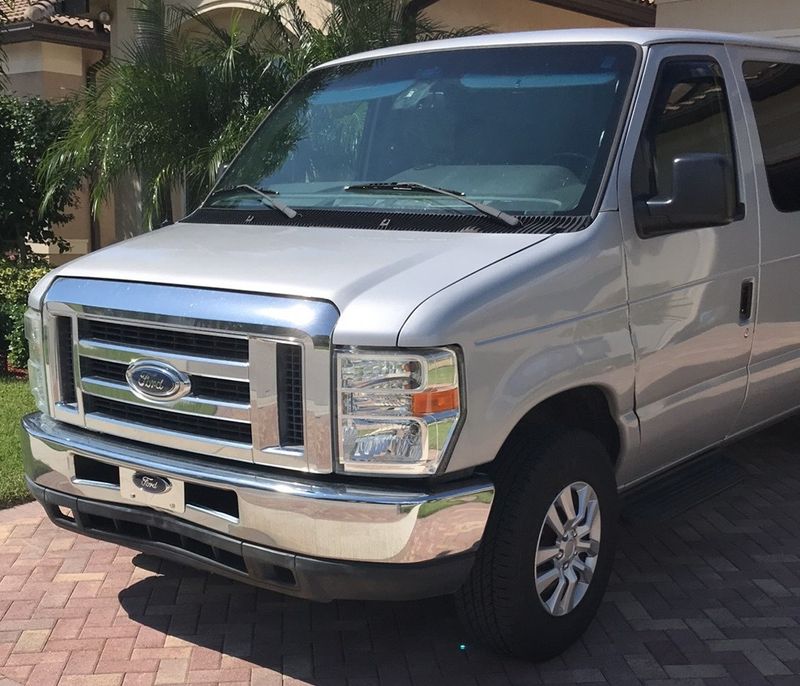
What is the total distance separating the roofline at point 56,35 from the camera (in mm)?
15391

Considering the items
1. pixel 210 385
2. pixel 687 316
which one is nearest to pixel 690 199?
pixel 687 316

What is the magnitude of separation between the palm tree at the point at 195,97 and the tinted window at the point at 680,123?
4814 millimetres

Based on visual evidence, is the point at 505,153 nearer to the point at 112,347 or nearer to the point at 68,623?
the point at 112,347

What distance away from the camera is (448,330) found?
125 inches

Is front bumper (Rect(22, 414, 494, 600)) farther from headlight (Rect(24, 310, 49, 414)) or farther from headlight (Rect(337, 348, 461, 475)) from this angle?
headlight (Rect(24, 310, 49, 414))

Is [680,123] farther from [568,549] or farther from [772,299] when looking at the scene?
[568,549]

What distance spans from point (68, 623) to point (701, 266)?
3014 mm

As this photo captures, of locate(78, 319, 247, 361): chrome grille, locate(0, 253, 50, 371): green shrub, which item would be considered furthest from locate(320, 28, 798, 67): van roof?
locate(0, 253, 50, 371): green shrub

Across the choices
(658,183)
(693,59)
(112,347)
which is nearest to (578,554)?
(658,183)

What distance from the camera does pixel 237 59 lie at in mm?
8945

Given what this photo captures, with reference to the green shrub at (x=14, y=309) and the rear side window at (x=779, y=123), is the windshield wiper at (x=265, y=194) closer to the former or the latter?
the rear side window at (x=779, y=123)

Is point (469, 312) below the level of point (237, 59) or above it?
below

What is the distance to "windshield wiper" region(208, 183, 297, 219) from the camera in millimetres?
4316

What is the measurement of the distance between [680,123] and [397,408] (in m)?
1.98
